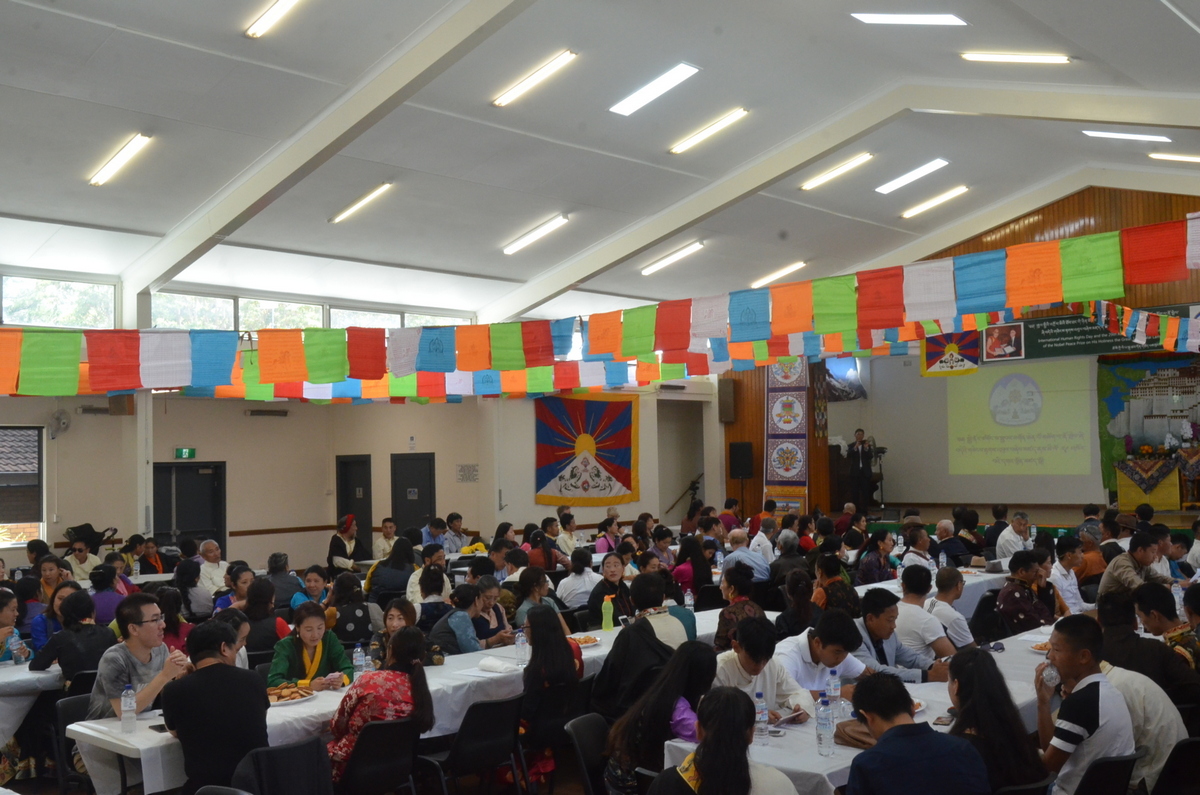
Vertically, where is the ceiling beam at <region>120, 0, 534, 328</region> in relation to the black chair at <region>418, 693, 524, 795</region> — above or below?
above

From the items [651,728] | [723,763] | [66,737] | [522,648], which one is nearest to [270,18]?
[522,648]

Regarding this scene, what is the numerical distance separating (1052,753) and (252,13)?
22.9 ft

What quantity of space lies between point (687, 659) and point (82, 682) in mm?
3517

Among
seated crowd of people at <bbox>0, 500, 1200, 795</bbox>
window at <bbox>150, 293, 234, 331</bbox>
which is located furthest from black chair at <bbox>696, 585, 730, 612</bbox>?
window at <bbox>150, 293, 234, 331</bbox>

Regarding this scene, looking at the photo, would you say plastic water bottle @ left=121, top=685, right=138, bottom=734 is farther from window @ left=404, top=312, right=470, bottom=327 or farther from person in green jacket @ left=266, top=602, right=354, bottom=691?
window @ left=404, top=312, right=470, bottom=327

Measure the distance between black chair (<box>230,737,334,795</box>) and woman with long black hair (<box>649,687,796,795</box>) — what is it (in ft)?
5.30

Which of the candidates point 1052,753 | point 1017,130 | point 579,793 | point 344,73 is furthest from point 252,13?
point 1017,130

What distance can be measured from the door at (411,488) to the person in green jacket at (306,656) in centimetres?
1057

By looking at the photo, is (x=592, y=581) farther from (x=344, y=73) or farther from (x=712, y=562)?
(x=344, y=73)

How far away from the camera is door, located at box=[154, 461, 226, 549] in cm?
1440

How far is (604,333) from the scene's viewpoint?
9.85 meters

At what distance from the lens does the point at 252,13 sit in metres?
7.33

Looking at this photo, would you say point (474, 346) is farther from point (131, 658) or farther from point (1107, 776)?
point (1107, 776)

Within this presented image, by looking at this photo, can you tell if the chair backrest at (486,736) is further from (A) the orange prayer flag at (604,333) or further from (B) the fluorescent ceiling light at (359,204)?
(B) the fluorescent ceiling light at (359,204)
